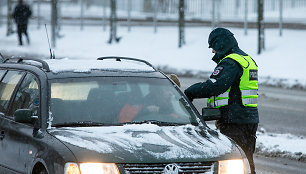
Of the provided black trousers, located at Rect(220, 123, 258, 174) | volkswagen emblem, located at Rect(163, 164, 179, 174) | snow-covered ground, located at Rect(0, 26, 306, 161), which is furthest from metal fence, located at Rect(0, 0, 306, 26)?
volkswagen emblem, located at Rect(163, 164, 179, 174)

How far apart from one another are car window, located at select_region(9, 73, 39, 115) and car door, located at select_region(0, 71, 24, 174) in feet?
0.42

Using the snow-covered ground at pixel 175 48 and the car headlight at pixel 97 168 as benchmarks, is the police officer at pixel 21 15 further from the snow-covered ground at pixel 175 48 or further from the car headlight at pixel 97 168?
the car headlight at pixel 97 168

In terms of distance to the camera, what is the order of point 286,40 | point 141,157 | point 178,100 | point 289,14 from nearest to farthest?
point 141,157, point 178,100, point 286,40, point 289,14

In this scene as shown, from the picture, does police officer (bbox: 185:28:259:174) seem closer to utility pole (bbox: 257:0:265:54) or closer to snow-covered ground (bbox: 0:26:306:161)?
snow-covered ground (bbox: 0:26:306:161)

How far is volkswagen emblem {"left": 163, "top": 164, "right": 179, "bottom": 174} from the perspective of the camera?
5.76 m

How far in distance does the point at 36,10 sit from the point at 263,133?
111ft

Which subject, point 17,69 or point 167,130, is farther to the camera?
point 17,69

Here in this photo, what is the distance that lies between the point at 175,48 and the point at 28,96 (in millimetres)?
24610

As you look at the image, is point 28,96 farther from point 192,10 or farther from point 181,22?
point 192,10

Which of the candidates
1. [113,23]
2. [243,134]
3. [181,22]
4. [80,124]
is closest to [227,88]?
[243,134]

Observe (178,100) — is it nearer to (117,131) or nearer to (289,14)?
(117,131)

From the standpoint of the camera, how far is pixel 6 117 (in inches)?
286

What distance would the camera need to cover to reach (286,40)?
27.9 metres

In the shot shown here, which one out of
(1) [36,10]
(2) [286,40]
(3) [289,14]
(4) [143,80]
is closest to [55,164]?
(4) [143,80]
